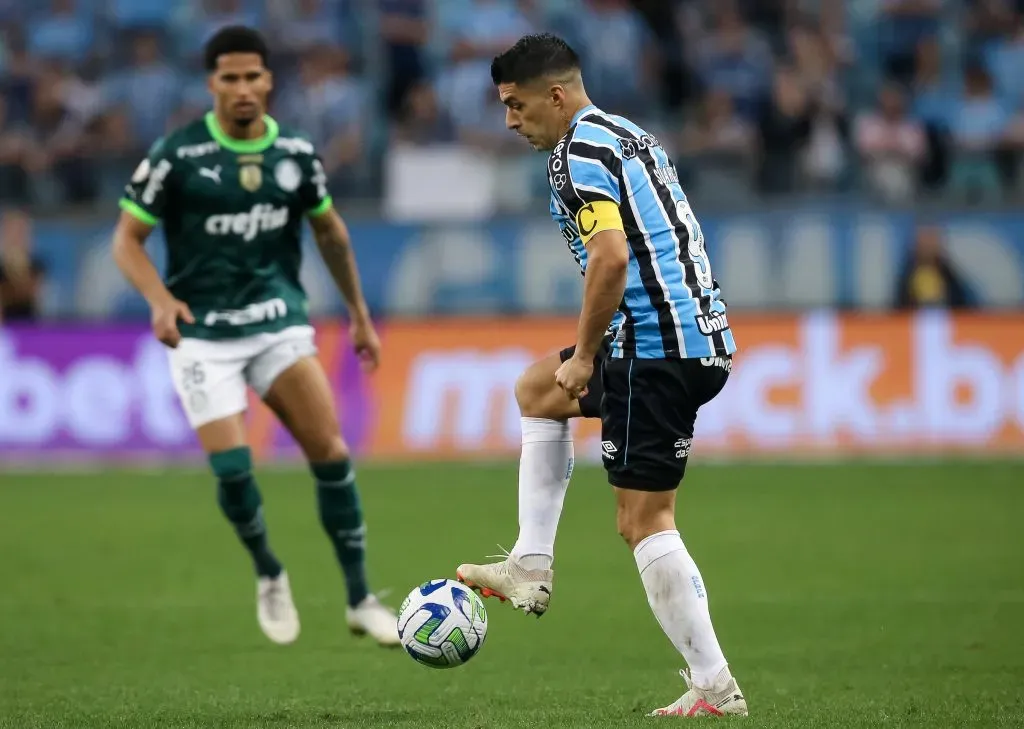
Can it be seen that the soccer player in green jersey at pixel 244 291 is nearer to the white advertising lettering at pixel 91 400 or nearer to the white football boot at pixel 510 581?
the white football boot at pixel 510 581

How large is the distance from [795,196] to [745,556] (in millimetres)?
7766

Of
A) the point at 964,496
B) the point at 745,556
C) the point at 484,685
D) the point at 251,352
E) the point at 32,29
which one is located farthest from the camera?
the point at 32,29

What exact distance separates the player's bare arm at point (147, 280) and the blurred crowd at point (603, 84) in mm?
10339

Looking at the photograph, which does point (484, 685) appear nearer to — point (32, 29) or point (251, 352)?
point (251, 352)

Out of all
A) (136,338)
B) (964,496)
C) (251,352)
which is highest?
(251,352)

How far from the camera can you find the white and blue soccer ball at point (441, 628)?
6.46 meters

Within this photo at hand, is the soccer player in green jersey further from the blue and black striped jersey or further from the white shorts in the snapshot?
the blue and black striped jersey

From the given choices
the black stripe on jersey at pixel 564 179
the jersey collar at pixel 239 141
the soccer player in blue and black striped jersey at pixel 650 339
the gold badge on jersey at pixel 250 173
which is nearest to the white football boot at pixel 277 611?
the gold badge on jersey at pixel 250 173

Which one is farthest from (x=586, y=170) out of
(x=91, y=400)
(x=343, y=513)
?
(x=91, y=400)

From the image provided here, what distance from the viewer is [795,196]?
17906mm

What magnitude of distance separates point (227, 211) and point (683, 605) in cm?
334

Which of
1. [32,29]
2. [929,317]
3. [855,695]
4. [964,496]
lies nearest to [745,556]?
[964,496]

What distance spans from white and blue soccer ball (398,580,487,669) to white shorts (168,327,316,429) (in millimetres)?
2108

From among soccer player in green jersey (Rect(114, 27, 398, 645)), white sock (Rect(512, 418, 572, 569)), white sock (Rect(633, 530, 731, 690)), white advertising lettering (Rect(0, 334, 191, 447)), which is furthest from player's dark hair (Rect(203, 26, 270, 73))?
white advertising lettering (Rect(0, 334, 191, 447))
